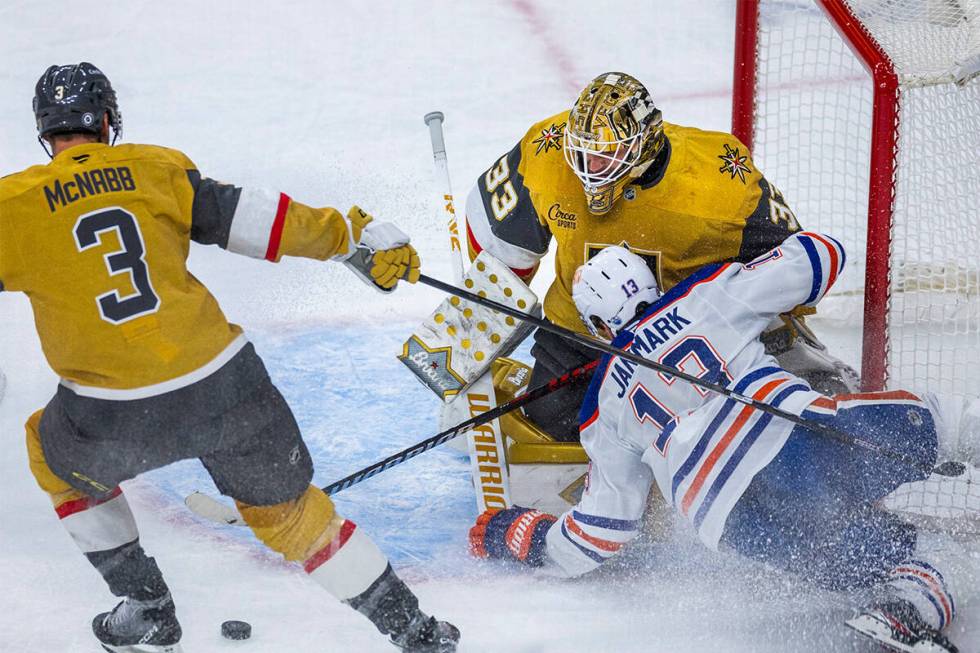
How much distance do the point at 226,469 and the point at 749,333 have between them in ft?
3.70

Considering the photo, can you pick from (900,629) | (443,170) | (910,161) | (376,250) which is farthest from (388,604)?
(910,161)

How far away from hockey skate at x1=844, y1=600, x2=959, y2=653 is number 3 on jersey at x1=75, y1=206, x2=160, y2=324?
1.48 meters

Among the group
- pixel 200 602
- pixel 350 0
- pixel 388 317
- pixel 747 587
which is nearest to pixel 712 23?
pixel 350 0

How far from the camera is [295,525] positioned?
2301mm

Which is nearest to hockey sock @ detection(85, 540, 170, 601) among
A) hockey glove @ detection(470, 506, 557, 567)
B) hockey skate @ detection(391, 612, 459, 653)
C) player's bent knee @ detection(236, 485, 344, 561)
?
player's bent knee @ detection(236, 485, 344, 561)

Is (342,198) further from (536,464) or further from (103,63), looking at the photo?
(536,464)

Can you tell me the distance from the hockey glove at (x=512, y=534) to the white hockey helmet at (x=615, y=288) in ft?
1.81

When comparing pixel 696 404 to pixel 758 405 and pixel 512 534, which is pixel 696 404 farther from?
pixel 512 534

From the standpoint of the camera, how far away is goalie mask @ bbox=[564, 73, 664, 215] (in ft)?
9.12

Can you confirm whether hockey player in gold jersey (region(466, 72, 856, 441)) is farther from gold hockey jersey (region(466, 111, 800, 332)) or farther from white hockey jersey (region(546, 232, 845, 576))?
white hockey jersey (region(546, 232, 845, 576))

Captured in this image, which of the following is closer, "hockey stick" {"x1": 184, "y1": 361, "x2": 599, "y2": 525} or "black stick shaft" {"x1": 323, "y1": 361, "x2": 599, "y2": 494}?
"hockey stick" {"x1": 184, "y1": 361, "x2": 599, "y2": 525}

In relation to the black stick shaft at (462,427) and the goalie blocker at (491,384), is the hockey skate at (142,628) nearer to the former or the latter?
the black stick shaft at (462,427)

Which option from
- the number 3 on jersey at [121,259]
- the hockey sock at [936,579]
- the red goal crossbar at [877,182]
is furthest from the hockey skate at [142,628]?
the red goal crossbar at [877,182]

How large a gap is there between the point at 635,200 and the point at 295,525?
1204mm
